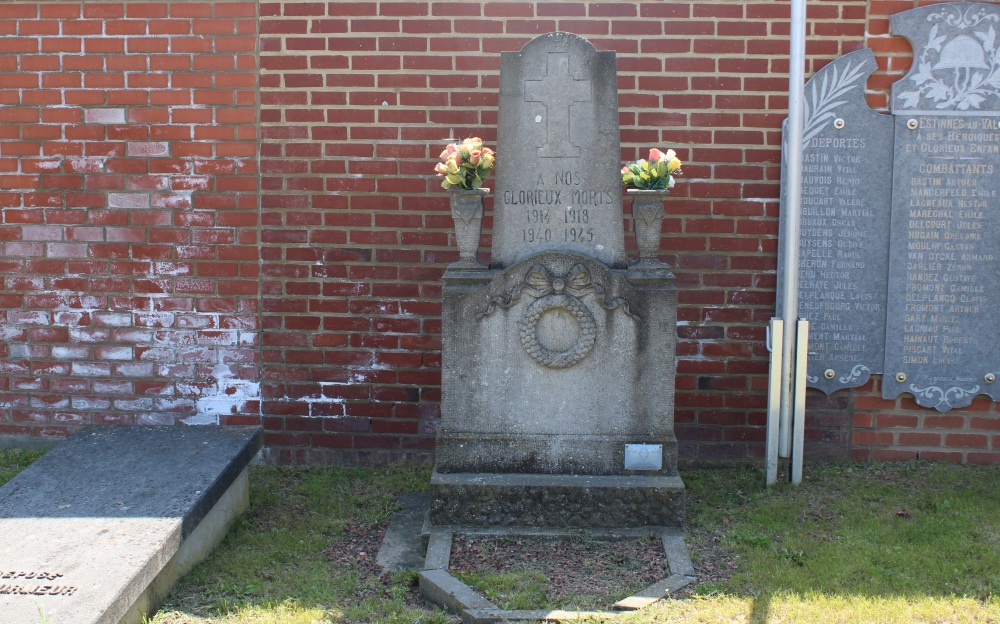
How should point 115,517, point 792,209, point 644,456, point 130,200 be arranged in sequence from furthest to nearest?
point 130,200 → point 792,209 → point 644,456 → point 115,517

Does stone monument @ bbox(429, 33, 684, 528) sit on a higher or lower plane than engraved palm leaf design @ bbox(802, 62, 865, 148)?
lower

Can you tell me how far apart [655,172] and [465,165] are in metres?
0.92

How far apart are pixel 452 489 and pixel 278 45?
2762 mm

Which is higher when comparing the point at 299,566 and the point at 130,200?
the point at 130,200

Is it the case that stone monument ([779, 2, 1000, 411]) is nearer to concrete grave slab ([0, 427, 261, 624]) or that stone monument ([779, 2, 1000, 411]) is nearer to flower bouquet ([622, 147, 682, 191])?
flower bouquet ([622, 147, 682, 191])

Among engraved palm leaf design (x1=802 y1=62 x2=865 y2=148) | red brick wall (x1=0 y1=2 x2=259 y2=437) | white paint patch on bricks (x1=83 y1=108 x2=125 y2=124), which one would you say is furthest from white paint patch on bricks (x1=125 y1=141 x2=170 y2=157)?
engraved palm leaf design (x1=802 y1=62 x2=865 y2=148)

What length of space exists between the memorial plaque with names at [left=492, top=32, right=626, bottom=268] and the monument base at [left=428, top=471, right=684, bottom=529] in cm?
107

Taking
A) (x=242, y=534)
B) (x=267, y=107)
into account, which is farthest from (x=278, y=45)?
(x=242, y=534)

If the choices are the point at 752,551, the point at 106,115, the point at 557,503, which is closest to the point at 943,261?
the point at 752,551

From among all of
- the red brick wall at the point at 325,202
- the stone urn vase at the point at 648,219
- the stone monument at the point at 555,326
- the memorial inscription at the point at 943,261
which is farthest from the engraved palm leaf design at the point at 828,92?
the stone monument at the point at 555,326

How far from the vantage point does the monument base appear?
4223 millimetres

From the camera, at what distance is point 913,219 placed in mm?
5117

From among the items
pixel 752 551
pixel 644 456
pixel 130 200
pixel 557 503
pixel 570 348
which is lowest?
pixel 752 551

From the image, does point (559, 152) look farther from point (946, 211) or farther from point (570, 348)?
point (946, 211)
